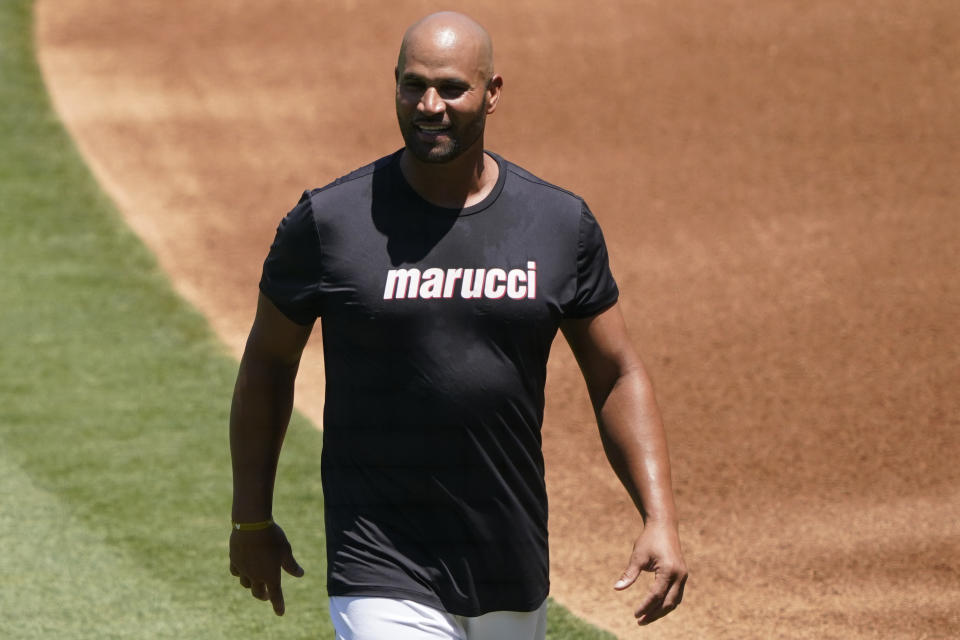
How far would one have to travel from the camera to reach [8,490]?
6805 mm

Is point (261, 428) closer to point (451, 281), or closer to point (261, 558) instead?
point (261, 558)

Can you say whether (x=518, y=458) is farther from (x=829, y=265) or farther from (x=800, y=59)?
(x=800, y=59)

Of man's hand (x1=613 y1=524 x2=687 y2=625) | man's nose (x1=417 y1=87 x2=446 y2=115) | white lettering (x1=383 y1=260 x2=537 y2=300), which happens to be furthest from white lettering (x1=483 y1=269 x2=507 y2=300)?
man's hand (x1=613 y1=524 x2=687 y2=625)

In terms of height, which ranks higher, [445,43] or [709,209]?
[709,209]

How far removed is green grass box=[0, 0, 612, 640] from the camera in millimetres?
5848

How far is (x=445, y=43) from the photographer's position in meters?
3.45

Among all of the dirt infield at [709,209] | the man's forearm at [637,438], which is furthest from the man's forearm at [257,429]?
the dirt infield at [709,209]

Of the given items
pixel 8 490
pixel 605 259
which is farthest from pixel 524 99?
pixel 605 259

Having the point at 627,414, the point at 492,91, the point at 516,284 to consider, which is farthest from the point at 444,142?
the point at 627,414

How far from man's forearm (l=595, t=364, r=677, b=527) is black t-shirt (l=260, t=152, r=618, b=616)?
0.24m

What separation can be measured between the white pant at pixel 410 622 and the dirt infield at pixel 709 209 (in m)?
2.36

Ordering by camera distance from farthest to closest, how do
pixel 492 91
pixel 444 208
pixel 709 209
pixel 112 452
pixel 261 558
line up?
pixel 709 209 → pixel 112 452 → pixel 261 558 → pixel 492 91 → pixel 444 208

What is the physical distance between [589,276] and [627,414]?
1.23 ft

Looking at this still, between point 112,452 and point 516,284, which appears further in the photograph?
point 112,452
